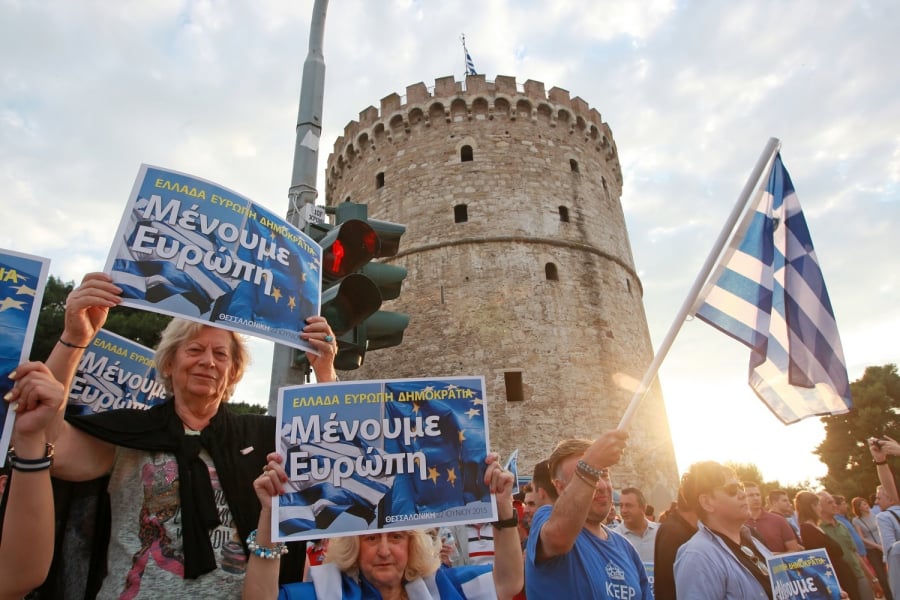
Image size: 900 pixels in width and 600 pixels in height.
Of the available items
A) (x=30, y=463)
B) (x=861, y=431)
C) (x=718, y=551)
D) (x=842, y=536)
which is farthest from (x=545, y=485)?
(x=861, y=431)

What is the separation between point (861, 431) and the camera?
24656 mm

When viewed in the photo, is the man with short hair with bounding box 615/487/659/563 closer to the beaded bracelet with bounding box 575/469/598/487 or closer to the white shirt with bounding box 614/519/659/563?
the white shirt with bounding box 614/519/659/563

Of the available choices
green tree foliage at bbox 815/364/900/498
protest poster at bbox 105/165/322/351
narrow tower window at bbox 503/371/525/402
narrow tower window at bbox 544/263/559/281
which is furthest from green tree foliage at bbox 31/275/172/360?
green tree foliage at bbox 815/364/900/498

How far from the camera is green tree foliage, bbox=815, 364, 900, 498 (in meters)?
24.0

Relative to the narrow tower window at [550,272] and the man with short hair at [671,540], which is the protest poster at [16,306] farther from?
the narrow tower window at [550,272]

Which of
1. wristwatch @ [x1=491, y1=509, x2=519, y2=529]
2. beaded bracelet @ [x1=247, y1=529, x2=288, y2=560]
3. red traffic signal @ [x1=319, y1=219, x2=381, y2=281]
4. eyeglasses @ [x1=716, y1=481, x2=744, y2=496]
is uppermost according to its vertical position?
red traffic signal @ [x1=319, y1=219, x2=381, y2=281]

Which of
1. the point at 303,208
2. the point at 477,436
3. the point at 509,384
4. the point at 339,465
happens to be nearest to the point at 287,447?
the point at 339,465

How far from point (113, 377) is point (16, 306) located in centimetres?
140

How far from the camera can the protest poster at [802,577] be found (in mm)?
2689

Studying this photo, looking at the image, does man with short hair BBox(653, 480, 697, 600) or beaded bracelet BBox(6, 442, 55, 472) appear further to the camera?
man with short hair BBox(653, 480, 697, 600)

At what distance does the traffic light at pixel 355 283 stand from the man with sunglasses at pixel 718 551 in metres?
2.03

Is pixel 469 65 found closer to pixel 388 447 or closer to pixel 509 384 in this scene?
pixel 509 384

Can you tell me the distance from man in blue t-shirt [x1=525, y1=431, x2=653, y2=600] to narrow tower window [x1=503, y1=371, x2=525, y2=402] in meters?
11.7

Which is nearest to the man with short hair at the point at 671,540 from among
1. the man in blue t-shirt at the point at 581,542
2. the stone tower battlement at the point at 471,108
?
the man in blue t-shirt at the point at 581,542
